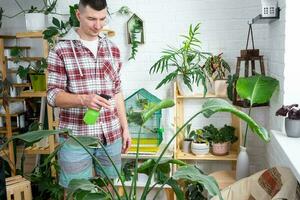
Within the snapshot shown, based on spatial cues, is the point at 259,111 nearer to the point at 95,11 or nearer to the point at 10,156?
the point at 95,11

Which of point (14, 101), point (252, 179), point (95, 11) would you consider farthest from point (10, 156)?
point (252, 179)

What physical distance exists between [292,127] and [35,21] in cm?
206

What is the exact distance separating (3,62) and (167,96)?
1509 mm

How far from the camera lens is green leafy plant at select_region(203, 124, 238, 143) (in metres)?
2.58

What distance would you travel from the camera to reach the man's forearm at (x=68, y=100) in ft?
5.30

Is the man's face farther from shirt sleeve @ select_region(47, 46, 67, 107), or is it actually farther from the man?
shirt sleeve @ select_region(47, 46, 67, 107)

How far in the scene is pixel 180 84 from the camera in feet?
8.55

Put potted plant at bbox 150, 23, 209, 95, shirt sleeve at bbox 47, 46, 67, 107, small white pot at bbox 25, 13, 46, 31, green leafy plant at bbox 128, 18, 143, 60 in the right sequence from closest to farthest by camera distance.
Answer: shirt sleeve at bbox 47, 46, 67, 107
potted plant at bbox 150, 23, 209, 95
small white pot at bbox 25, 13, 46, 31
green leafy plant at bbox 128, 18, 143, 60

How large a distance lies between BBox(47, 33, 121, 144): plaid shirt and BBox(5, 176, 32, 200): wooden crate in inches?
→ 35.8

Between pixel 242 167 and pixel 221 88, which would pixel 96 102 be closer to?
pixel 242 167

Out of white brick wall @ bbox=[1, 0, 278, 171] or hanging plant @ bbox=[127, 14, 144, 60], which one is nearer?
white brick wall @ bbox=[1, 0, 278, 171]

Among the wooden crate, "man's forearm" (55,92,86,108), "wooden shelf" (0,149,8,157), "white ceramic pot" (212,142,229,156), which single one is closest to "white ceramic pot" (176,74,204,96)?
"white ceramic pot" (212,142,229,156)

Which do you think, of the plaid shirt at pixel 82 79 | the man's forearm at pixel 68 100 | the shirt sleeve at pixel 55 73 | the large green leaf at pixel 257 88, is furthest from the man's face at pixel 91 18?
the large green leaf at pixel 257 88

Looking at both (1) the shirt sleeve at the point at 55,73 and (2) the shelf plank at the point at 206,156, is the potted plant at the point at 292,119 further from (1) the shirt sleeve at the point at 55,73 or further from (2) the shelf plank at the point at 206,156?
(1) the shirt sleeve at the point at 55,73
